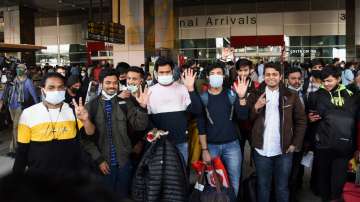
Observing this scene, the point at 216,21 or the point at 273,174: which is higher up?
the point at 216,21

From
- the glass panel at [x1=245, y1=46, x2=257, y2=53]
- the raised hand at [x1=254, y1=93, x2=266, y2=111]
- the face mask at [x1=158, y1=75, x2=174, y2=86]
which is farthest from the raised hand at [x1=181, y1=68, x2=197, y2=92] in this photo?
the glass panel at [x1=245, y1=46, x2=257, y2=53]

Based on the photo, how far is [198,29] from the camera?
2466cm

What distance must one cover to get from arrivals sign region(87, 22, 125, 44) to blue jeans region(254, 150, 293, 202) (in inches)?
396

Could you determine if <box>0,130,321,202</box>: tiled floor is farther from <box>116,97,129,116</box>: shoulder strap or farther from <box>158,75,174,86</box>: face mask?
<box>158,75,174,86</box>: face mask

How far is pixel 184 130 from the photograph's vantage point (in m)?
4.13

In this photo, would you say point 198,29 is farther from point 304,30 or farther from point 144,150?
point 144,150

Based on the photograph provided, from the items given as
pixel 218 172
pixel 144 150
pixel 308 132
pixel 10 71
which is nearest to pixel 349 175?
pixel 308 132

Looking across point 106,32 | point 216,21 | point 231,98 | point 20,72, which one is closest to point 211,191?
point 231,98

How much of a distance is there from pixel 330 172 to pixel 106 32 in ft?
36.8

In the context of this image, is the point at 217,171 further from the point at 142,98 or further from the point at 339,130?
the point at 339,130

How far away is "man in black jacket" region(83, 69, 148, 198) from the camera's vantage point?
12.2 feet

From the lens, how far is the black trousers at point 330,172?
4.33m

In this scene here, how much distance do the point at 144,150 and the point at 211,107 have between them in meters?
0.82

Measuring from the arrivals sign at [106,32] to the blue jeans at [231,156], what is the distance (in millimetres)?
9839
